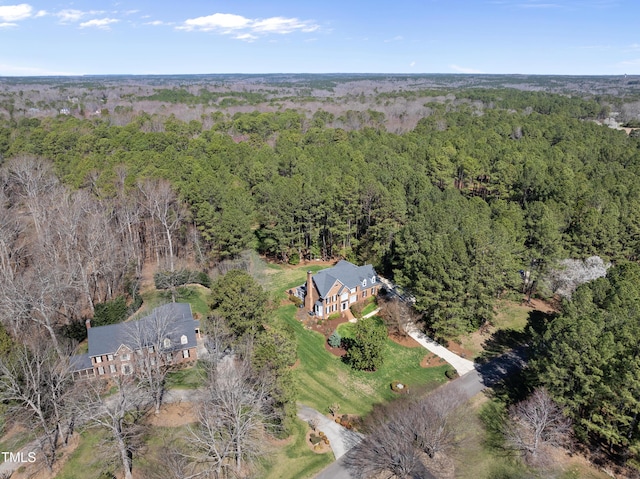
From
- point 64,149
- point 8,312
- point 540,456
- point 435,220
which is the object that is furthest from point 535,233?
point 64,149

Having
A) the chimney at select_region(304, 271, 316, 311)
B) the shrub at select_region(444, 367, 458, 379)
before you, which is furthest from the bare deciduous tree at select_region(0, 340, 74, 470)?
the shrub at select_region(444, 367, 458, 379)

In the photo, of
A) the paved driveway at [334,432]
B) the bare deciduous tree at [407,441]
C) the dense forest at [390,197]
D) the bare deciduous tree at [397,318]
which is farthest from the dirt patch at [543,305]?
the paved driveway at [334,432]

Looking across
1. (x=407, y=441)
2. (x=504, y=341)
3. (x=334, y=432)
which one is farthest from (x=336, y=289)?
(x=407, y=441)

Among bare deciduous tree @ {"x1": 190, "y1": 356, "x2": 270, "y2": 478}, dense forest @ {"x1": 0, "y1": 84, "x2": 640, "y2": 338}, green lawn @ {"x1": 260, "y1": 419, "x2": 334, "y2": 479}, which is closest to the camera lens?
bare deciduous tree @ {"x1": 190, "y1": 356, "x2": 270, "y2": 478}

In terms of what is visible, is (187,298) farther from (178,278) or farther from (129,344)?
(129,344)

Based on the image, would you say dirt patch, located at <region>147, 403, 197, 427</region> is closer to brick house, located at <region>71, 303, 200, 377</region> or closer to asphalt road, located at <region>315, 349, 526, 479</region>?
brick house, located at <region>71, 303, 200, 377</region>

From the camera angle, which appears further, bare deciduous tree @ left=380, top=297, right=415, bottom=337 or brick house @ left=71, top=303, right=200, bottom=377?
bare deciduous tree @ left=380, top=297, right=415, bottom=337

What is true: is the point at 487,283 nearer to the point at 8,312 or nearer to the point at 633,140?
the point at 8,312

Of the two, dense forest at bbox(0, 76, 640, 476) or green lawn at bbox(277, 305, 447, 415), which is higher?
dense forest at bbox(0, 76, 640, 476)

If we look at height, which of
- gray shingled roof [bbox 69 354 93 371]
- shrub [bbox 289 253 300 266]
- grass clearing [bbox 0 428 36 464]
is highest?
gray shingled roof [bbox 69 354 93 371]
